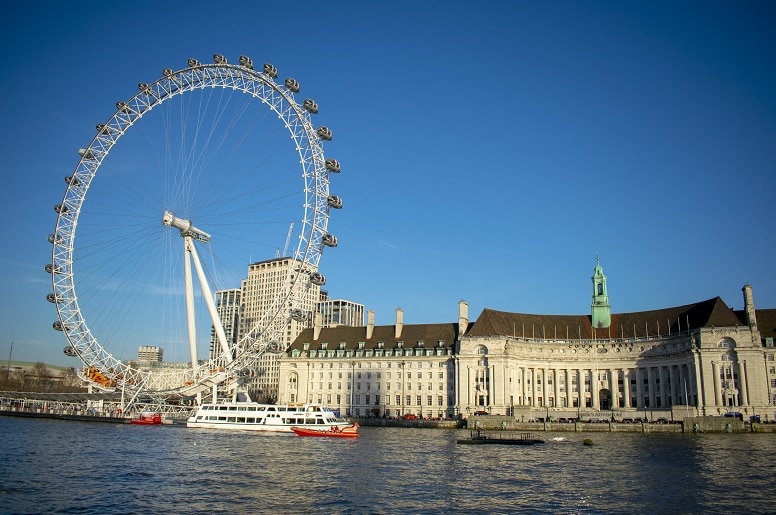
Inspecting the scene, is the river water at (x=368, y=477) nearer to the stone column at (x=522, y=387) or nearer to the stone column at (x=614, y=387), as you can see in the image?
the stone column at (x=614, y=387)

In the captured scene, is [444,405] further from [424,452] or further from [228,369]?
[424,452]

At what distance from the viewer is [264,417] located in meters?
93.6

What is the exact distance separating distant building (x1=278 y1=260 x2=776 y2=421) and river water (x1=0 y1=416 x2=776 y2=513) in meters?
47.8

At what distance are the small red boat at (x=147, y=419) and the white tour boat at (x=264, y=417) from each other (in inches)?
491

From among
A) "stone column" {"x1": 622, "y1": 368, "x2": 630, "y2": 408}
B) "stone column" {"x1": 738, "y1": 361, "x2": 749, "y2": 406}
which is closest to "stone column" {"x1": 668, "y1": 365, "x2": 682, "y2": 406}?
"stone column" {"x1": 622, "y1": 368, "x2": 630, "y2": 408}

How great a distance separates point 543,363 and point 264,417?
66.4 m

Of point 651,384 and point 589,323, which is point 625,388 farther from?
point 589,323

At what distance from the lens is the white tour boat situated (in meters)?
91.3

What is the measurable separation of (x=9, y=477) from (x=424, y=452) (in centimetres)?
3572

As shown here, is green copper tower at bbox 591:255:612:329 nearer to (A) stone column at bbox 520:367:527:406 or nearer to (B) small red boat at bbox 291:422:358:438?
(A) stone column at bbox 520:367:527:406

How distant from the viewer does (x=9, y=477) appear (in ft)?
145

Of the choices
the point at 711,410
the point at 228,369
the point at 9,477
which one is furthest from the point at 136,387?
the point at 711,410

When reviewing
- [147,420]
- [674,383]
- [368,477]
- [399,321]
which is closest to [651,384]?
[674,383]

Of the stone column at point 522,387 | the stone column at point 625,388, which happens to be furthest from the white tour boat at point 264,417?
the stone column at point 625,388
